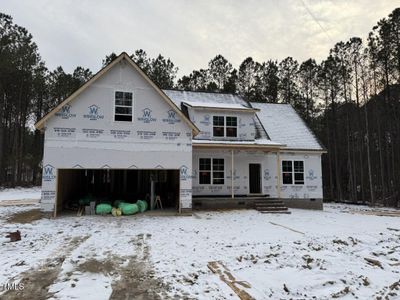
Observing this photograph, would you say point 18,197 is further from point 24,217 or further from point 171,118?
point 171,118

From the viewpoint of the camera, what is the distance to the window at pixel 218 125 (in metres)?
17.6

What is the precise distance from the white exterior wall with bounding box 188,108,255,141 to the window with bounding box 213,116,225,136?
203 millimetres

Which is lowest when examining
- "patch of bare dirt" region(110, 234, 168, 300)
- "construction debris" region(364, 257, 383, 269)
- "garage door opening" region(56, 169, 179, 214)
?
"construction debris" region(364, 257, 383, 269)

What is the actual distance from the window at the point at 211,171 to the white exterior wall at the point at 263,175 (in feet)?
0.64

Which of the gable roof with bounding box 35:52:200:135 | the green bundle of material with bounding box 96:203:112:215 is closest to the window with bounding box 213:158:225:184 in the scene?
the gable roof with bounding box 35:52:200:135

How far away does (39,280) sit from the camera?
5.47 m

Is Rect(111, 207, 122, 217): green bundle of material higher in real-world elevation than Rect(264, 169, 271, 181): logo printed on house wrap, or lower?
lower

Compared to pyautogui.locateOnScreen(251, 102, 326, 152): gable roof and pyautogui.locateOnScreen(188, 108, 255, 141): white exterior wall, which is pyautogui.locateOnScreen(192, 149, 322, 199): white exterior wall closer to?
pyautogui.locateOnScreen(251, 102, 326, 152): gable roof

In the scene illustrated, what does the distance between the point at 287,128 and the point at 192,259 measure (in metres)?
15.3

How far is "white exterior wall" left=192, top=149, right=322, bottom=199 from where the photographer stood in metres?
17.2

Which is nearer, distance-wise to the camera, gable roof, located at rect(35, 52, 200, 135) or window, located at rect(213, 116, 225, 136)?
gable roof, located at rect(35, 52, 200, 135)

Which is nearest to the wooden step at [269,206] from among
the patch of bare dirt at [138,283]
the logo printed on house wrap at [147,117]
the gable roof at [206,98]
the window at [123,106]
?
the gable roof at [206,98]

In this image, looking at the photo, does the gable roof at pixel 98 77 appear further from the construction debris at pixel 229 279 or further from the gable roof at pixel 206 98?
the construction debris at pixel 229 279

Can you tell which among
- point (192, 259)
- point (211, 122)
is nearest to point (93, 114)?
point (211, 122)
